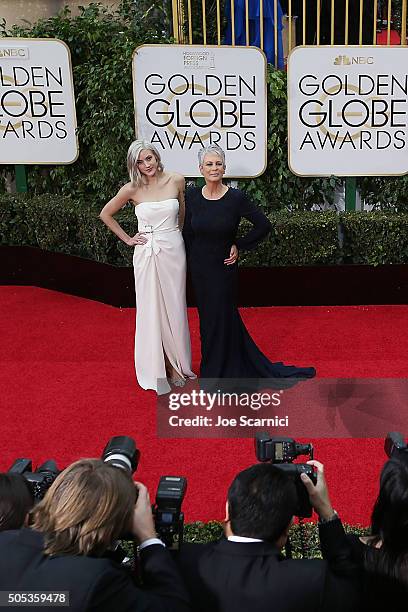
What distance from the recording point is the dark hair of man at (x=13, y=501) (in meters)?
2.13

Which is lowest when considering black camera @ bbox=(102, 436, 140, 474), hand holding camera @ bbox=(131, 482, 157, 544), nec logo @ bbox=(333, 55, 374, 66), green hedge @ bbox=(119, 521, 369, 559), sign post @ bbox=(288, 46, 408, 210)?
green hedge @ bbox=(119, 521, 369, 559)

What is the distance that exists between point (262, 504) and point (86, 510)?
0.50 meters

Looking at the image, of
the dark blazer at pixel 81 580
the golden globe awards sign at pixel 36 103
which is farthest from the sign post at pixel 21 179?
the dark blazer at pixel 81 580

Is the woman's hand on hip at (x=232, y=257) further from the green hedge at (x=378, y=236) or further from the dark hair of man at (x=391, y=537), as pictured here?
the dark hair of man at (x=391, y=537)

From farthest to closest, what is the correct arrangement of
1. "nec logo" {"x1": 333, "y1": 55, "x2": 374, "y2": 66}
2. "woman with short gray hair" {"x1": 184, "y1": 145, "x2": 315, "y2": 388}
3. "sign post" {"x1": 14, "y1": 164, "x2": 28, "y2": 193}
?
"sign post" {"x1": 14, "y1": 164, "x2": 28, "y2": 193}, "nec logo" {"x1": 333, "y1": 55, "x2": 374, "y2": 66}, "woman with short gray hair" {"x1": 184, "y1": 145, "x2": 315, "y2": 388}

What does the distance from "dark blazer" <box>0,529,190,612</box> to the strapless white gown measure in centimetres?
293

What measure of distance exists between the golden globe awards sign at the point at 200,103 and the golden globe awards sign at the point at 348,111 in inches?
13.2

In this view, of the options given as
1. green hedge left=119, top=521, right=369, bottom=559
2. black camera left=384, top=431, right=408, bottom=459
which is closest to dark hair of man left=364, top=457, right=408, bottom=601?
black camera left=384, top=431, right=408, bottom=459

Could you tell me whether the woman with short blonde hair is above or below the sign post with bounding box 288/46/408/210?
below

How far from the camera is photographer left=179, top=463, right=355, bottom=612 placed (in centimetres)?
190

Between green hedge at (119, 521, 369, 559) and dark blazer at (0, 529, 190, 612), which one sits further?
green hedge at (119, 521, 369, 559)

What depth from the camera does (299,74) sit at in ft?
21.1

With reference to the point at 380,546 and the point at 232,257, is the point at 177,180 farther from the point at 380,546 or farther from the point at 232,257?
the point at 380,546

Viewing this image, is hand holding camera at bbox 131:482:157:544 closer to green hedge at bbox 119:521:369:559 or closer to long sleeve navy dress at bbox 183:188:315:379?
green hedge at bbox 119:521:369:559
